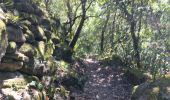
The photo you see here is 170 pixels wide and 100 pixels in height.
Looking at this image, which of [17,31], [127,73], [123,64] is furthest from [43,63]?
[123,64]

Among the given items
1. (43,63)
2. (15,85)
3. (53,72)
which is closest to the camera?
(15,85)

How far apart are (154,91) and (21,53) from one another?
532 cm

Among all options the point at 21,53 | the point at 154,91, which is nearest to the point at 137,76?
the point at 154,91

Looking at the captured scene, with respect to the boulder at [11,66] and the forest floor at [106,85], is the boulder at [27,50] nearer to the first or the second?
the boulder at [11,66]

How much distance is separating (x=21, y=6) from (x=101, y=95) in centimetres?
607

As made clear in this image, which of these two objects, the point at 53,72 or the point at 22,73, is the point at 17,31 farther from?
the point at 53,72

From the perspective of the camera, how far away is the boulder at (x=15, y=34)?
35.8 ft

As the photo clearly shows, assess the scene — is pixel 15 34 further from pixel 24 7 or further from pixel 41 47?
pixel 24 7

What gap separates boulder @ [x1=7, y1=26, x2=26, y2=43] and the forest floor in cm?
410

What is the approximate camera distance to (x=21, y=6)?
45.6 ft

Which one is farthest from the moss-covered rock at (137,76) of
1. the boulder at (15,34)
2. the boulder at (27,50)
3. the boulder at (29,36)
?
the boulder at (15,34)

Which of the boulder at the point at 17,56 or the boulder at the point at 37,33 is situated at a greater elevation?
the boulder at the point at 37,33

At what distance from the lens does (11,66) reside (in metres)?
10.5

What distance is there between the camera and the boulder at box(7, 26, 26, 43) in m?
10.9
